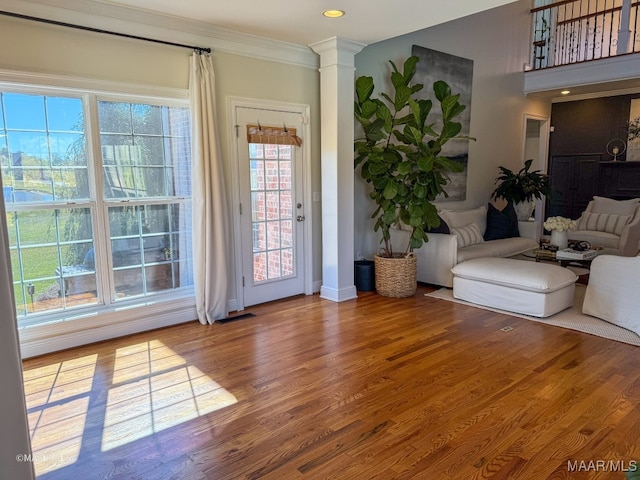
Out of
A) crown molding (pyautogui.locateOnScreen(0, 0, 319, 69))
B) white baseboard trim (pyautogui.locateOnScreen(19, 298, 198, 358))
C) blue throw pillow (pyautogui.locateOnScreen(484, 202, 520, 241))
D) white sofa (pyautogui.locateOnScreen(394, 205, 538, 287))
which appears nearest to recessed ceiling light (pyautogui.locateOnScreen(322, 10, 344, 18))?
crown molding (pyautogui.locateOnScreen(0, 0, 319, 69))

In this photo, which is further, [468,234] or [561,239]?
[468,234]

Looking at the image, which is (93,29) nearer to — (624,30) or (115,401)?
(115,401)

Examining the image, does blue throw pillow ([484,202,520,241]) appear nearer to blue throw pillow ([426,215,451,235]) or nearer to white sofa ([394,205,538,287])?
white sofa ([394,205,538,287])

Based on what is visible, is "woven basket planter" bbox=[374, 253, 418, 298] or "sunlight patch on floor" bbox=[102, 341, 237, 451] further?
"woven basket planter" bbox=[374, 253, 418, 298]

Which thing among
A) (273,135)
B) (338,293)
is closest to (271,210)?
(273,135)

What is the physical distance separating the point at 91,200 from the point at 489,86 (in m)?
5.97

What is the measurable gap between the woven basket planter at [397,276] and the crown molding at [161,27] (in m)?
2.33

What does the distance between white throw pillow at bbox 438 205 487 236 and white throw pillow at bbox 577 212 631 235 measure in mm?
1661

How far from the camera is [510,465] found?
2.09m

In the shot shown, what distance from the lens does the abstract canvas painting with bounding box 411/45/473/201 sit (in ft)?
19.1

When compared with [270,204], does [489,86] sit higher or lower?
higher

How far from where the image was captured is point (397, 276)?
4.93 meters

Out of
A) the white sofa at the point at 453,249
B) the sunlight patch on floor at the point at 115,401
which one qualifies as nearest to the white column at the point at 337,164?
the white sofa at the point at 453,249

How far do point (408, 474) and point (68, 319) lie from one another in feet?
9.39
